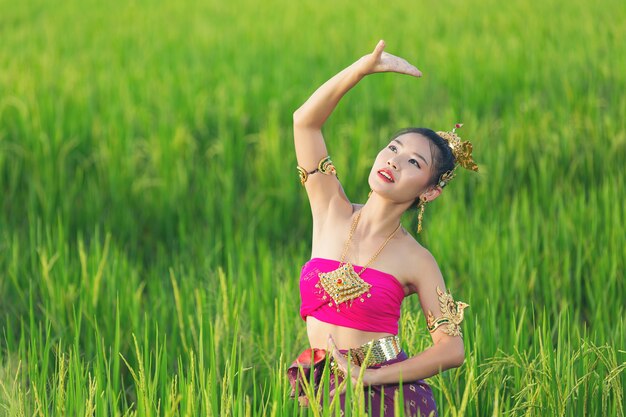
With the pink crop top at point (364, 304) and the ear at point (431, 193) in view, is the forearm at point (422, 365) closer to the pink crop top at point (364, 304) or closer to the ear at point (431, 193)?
the pink crop top at point (364, 304)

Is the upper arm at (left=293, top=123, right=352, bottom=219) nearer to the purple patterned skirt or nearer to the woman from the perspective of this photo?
the woman

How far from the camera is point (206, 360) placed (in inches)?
93.4

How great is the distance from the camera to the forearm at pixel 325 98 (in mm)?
1698

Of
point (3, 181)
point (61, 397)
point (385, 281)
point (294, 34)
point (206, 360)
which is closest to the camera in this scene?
Result: point (385, 281)

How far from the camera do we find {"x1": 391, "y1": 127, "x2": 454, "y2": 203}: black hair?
168cm

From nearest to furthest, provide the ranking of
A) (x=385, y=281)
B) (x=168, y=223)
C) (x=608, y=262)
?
1. (x=385, y=281)
2. (x=608, y=262)
3. (x=168, y=223)

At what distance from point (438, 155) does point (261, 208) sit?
2.25 meters

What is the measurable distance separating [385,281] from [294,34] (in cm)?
603

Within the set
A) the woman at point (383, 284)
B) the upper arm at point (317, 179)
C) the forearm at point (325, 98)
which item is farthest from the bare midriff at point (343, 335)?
the forearm at point (325, 98)

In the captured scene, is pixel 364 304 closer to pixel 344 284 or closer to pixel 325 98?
pixel 344 284

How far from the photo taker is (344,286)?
1625 mm

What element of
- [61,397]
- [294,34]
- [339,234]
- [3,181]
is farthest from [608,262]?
[294,34]

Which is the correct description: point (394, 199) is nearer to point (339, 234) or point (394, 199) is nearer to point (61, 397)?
point (339, 234)

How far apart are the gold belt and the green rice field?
0.14 meters
